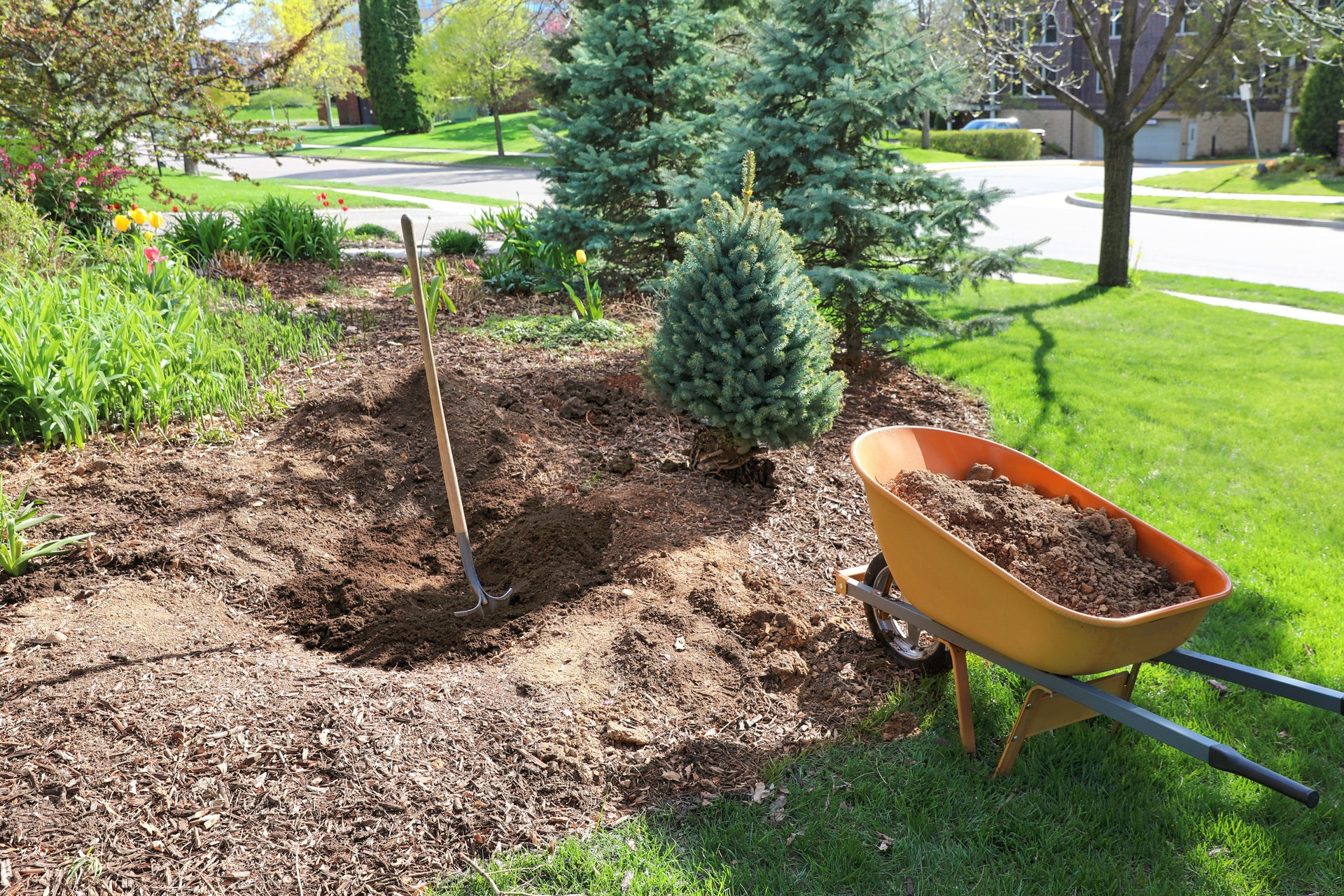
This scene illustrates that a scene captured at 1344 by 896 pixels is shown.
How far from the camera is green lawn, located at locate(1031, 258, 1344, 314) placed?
9602mm

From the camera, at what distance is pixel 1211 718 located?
122 inches

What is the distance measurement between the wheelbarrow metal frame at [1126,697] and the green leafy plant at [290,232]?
26.9ft

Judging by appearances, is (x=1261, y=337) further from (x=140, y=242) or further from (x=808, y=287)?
(x=140, y=242)

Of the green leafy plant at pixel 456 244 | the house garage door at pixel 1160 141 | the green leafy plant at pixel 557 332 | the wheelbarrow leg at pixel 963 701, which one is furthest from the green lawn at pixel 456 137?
the wheelbarrow leg at pixel 963 701

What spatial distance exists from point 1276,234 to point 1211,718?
15.9 meters

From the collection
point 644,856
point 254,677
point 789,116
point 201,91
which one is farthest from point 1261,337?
point 201,91

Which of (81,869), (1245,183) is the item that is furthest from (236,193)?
(1245,183)

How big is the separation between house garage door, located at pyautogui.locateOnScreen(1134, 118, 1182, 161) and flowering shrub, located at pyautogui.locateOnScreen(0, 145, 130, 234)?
4042 centimetres

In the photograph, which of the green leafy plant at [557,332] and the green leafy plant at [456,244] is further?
the green leafy plant at [456,244]

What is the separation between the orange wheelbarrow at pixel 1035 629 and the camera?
2.34m

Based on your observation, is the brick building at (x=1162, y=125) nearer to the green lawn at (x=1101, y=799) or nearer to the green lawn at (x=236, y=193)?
the green lawn at (x=236, y=193)

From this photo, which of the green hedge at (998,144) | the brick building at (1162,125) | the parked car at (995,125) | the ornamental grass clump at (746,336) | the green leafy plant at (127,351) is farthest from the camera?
the parked car at (995,125)

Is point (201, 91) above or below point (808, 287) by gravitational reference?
above

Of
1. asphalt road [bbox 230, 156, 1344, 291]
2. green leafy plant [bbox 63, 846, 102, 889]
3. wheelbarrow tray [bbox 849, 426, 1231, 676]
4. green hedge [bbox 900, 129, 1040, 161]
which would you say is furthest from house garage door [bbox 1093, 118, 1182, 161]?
green leafy plant [bbox 63, 846, 102, 889]
